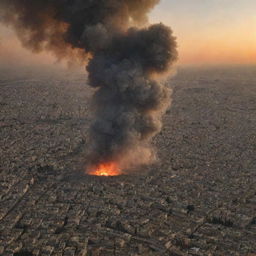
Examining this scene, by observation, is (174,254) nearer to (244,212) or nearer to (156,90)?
(244,212)

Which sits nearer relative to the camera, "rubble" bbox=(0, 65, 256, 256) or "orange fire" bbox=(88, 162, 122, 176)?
"rubble" bbox=(0, 65, 256, 256)

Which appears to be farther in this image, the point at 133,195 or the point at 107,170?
the point at 107,170

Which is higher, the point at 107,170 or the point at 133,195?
the point at 107,170

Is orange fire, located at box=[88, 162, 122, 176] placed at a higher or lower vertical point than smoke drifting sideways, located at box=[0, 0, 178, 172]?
lower

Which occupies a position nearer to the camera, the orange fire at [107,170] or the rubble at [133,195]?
the rubble at [133,195]

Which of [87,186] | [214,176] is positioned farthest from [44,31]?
[214,176]
